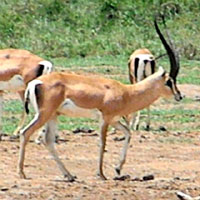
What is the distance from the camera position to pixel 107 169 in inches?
393

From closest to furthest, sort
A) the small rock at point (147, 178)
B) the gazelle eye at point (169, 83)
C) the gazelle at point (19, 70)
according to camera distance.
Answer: the small rock at point (147, 178) → the gazelle eye at point (169, 83) → the gazelle at point (19, 70)

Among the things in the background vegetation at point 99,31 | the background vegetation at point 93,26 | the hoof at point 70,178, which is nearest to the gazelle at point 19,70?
the hoof at point 70,178

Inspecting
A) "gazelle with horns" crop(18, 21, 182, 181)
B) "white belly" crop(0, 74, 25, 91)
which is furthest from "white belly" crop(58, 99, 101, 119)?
"white belly" crop(0, 74, 25, 91)

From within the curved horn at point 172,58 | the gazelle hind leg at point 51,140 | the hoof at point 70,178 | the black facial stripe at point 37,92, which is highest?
the curved horn at point 172,58

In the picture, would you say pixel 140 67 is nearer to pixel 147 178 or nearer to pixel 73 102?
pixel 73 102

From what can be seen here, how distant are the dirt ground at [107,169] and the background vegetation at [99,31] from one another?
5957 mm

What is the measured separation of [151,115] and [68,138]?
2.53m

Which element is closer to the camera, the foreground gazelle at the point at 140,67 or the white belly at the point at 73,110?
the white belly at the point at 73,110

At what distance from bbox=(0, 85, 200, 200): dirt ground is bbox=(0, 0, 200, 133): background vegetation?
596 cm

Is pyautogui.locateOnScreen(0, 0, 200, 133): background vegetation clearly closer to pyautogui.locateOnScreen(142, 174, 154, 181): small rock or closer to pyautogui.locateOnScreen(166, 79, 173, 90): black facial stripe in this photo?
pyautogui.locateOnScreen(166, 79, 173, 90): black facial stripe

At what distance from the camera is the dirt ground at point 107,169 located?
7734 millimetres

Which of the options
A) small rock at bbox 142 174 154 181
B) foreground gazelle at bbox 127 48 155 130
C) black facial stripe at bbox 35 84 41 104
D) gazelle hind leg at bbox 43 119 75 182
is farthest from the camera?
foreground gazelle at bbox 127 48 155 130

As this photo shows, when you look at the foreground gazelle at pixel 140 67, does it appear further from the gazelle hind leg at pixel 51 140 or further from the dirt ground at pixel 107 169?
the gazelle hind leg at pixel 51 140

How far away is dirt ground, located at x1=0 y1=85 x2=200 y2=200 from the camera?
25.4 feet
